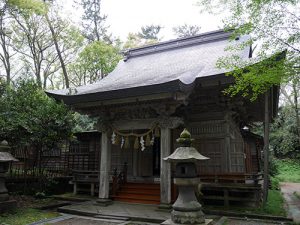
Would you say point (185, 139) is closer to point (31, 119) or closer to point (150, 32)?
point (31, 119)

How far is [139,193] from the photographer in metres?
10.8

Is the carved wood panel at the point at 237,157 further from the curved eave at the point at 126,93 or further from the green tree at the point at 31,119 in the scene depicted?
the green tree at the point at 31,119

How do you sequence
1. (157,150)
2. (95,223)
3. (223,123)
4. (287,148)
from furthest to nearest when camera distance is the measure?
(287,148) < (157,150) < (223,123) < (95,223)

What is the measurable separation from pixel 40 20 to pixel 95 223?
21120 mm

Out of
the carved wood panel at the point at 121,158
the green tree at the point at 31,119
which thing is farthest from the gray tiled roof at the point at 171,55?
the carved wood panel at the point at 121,158

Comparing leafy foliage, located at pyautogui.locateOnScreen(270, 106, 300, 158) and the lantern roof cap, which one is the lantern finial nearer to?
the lantern roof cap

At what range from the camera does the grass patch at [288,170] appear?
24.3 m

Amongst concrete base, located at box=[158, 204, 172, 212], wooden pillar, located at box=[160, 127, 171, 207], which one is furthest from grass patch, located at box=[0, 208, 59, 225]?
wooden pillar, located at box=[160, 127, 171, 207]

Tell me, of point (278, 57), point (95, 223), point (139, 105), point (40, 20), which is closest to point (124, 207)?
point (95, 223)

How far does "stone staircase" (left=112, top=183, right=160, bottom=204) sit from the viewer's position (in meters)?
10.3

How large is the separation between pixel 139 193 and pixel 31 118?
17.3ft

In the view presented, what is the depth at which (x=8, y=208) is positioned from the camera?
857 centimetres

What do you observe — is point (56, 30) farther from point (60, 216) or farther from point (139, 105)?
point (60, 216)

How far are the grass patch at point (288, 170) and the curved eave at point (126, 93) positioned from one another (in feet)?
65.0
